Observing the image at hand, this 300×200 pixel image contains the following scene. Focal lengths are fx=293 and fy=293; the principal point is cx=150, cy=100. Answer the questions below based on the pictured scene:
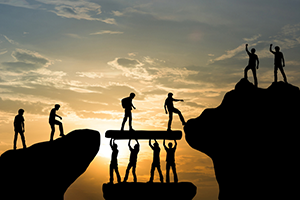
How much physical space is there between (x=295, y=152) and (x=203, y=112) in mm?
5869

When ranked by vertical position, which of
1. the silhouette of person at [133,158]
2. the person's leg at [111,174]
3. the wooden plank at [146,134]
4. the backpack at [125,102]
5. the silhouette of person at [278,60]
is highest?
the silhouette of person at [278,60]

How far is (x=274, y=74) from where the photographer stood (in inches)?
713

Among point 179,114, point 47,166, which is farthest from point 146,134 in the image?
point 47,166

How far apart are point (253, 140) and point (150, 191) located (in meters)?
6.66

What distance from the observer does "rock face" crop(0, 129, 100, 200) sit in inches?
706

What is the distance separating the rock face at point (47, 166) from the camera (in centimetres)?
1792

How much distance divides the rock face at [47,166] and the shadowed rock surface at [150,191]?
378cm

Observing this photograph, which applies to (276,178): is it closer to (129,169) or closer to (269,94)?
(269,94)

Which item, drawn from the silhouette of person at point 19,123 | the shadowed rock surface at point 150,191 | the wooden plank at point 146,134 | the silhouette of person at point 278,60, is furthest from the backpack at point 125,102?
the silhouette of person at point 278,60

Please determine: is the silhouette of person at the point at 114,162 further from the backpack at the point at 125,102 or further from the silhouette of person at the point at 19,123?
the silhouette of person at the point at 19,123

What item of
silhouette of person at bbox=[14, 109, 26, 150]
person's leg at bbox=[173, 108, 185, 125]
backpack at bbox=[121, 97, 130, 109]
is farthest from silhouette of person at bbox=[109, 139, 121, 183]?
silhouette of person at bbox=[14, 109, 26, 150]

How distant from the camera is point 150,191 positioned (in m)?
16.8

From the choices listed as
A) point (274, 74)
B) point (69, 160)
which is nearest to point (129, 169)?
point (69, 160)

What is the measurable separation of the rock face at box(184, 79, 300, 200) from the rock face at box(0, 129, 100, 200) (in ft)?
23.3
